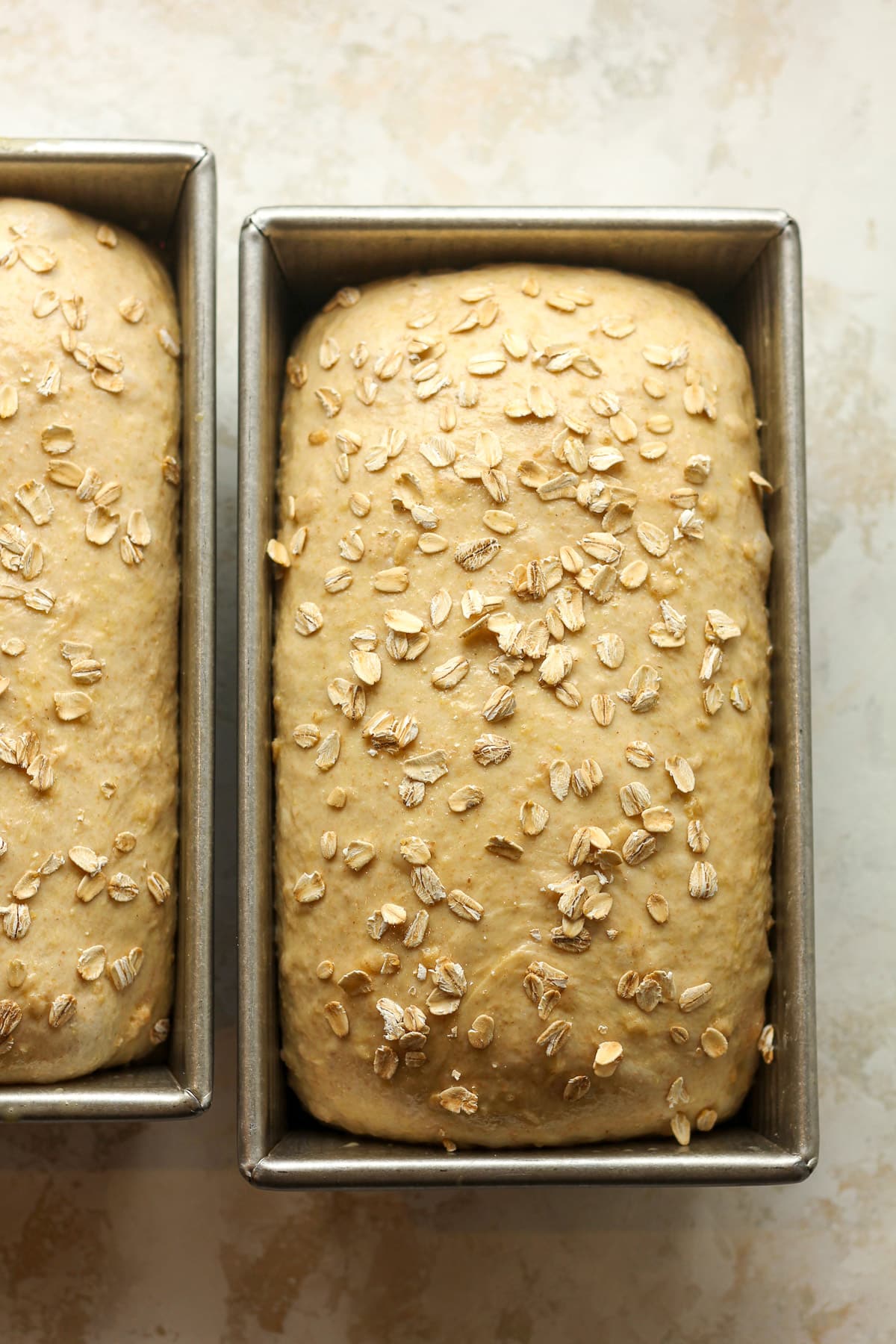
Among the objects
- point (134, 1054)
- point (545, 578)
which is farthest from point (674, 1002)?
point (134, 1054)

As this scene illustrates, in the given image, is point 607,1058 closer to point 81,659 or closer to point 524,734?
point 524,734

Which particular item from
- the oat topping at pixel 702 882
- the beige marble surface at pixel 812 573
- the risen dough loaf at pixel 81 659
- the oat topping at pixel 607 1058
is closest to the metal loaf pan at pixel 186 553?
the risen dough loaf at pixel 81 659

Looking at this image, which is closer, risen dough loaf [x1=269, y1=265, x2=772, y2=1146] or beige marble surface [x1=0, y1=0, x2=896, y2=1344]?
risen dough loaf [x1=269, y1=265, x2=772, y2=1146]

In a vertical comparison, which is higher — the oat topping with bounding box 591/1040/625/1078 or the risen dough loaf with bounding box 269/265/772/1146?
the risen dough loaf with bounding box 269/265/772/1146

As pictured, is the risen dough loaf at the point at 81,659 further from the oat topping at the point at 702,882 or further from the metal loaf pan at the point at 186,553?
the oat topping at the point at 702,882

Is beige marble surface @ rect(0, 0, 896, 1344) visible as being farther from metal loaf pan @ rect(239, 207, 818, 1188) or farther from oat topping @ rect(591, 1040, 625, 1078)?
oat topping @ rect(591, 1040, 625, 1078)

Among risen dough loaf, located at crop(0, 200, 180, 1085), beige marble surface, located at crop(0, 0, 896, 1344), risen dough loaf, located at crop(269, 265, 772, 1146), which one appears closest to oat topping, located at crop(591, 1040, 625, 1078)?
risen dough loaf, located at crop(269, 265, 772, 1146)
